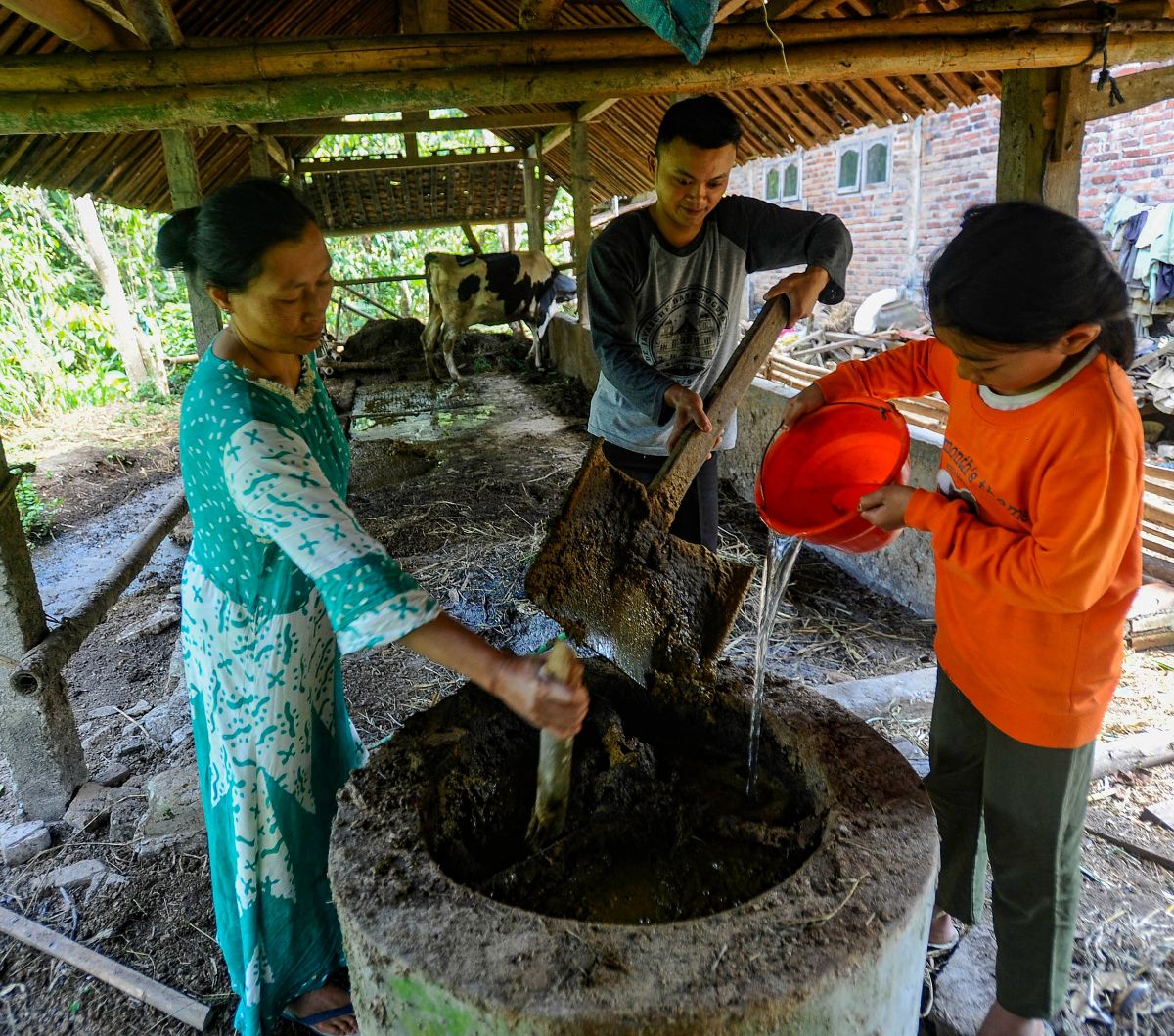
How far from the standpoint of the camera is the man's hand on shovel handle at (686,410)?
2074 millimetres

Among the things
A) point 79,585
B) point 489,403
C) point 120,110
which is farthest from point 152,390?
point 120,110

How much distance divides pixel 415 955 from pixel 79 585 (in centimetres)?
498

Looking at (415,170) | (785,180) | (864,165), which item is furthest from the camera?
(785,180)

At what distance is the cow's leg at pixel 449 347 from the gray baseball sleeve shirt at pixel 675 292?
8031 millimetres

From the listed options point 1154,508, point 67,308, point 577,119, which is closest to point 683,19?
point 1154,508

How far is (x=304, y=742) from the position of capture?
5.46 feet

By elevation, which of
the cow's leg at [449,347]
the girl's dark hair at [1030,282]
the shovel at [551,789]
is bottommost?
the cow's leg at [449,347]

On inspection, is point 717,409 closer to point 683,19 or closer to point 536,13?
point 683,19

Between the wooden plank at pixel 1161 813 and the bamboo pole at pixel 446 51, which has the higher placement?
the bamboo pole at pixel 446 51

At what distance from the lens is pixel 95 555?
574cm

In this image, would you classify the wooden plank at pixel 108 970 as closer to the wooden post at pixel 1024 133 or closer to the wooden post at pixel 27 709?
the wooden post at pixel 27 709

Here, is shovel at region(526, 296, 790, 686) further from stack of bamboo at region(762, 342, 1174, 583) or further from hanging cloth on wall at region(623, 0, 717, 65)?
stack of bamboo at region(762, 342, 1174, 583)

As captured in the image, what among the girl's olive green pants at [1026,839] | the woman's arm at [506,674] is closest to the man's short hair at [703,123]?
the girl's olive green pants at [1026,839]

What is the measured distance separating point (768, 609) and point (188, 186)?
3.77 meters
